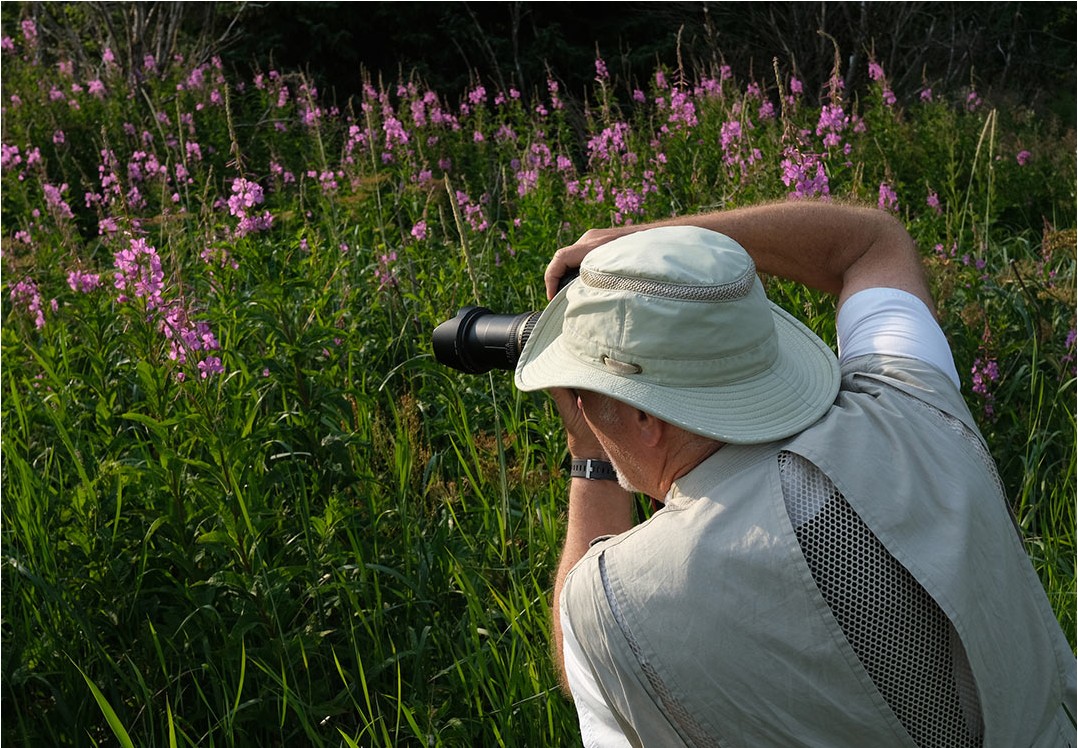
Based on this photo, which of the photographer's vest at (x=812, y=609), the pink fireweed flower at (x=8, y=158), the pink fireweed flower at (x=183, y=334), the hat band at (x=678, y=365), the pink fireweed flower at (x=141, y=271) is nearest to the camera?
the photographer's vest at (x=812, y=609)

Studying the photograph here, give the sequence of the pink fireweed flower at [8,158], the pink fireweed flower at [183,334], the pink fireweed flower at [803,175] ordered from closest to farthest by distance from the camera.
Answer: the pink fireweed flower at [183,334], the pink fireweed flower at [803,175], the pink fireweed flower at [8,158]

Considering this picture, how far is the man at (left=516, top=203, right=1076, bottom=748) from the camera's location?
1180mm

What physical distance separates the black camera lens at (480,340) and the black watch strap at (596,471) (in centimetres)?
25

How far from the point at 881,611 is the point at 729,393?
11.8 inches

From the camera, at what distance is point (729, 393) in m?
1.30

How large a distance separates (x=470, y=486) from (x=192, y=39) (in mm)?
7609

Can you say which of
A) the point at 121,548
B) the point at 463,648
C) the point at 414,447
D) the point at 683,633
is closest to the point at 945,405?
the point at 683,633

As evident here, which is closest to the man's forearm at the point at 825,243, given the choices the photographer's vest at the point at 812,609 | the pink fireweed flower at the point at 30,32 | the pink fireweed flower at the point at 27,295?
the photographer's vest at the point at 812,609

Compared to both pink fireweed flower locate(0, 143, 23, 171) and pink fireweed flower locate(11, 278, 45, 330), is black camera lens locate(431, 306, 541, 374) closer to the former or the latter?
pink fireweed flower locate(11, 278, 45, 330)

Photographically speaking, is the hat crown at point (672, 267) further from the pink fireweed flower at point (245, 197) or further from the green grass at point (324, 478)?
the pink fireweed flower at point (245, 197)

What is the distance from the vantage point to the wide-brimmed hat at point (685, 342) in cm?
126

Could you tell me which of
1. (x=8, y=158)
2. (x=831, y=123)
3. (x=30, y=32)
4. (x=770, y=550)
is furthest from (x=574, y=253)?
(x=30, y=32)

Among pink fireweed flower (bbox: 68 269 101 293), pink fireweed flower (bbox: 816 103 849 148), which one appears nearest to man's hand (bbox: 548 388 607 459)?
pink fireweed flower (bbox: 68 269 101 293)

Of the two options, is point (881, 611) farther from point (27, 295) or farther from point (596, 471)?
point (27, 295)
